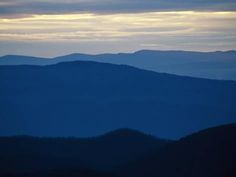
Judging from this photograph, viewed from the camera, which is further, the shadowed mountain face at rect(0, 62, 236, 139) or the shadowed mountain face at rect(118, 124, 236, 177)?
the shadowed mountain face at rect(0, 62, 236, 139)

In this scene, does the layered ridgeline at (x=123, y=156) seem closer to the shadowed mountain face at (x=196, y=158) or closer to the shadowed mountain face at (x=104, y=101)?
the shadowed mountain face at (x=196, y=158)

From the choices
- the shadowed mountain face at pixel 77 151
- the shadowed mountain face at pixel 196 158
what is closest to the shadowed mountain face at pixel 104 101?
the shadowed mountain face at pixel 77 151

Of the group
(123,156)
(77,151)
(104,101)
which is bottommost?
(123,156)

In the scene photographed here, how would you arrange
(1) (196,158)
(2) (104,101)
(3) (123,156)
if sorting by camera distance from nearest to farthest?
(1) (196,158) → (3) (123,156) → (2) (104,101)

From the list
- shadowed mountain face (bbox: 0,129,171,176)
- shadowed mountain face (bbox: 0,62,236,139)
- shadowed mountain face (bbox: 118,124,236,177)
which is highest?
shadowed mountain face (bbox: 0,62,236,139)

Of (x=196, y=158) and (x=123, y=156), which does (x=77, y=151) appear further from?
(x=196, y=158)

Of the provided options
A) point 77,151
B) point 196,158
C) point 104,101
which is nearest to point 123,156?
point 77,151

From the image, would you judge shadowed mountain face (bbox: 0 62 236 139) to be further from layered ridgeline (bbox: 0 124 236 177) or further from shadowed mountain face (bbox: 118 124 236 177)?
shadowed mountain face (bbox: 118 124 236 177)

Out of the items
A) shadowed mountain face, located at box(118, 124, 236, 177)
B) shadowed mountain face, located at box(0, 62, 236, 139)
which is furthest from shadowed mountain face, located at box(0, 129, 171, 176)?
shadowed mountain face, located at box(0, 62, 236, 139)
